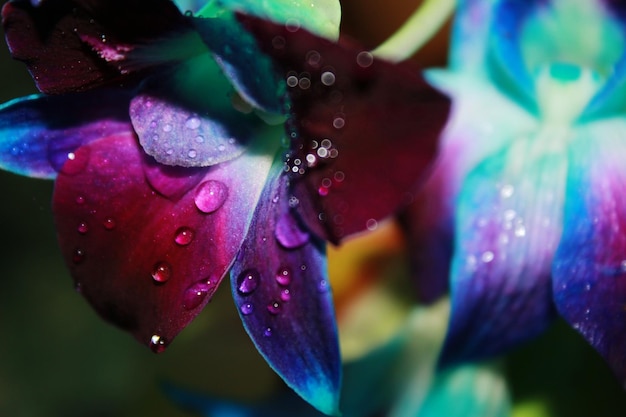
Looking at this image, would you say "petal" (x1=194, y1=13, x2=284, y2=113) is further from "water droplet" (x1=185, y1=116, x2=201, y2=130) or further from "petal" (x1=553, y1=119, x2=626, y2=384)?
"petal" (x1=553, y1=119, x2=626, y2=384)

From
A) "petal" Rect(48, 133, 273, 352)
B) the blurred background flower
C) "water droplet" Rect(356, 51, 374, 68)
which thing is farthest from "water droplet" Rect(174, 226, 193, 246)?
the blurred background flower

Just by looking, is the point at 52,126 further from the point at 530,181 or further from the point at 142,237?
the point at 530,181

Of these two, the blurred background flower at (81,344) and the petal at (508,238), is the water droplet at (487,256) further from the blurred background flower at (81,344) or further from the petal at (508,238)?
the blurred background flower at (81,344)

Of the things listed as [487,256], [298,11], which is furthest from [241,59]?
[487,256]

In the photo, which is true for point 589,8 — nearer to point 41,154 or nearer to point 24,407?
point 41,154

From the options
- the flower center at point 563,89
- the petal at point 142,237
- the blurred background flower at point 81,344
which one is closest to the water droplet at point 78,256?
the petal at point 142,237

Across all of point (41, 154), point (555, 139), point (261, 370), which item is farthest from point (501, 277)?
point (261, 370)
